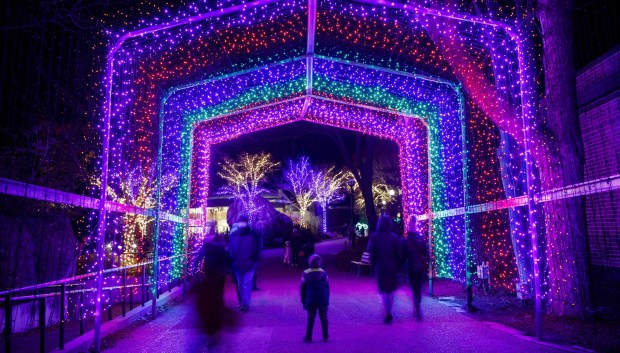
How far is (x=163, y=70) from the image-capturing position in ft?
36.3

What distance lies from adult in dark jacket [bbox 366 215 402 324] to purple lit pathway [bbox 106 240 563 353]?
1.52ft

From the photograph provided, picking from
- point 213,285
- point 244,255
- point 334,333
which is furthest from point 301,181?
point 334,333

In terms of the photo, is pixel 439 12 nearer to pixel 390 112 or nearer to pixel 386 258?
pixel 386 258

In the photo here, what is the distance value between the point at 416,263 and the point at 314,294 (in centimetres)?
248

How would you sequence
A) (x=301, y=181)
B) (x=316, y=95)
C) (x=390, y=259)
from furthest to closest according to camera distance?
(x=301, y=181) < (x=316, y=95) < (x=390, y=259)

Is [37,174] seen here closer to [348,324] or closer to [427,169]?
[348,324]

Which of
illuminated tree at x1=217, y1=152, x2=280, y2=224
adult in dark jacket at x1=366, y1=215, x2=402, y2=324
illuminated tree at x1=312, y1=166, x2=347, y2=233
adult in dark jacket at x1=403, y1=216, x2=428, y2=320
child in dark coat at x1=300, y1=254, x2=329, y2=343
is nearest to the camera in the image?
child in dark coat at x1=300, y1=254, x2=329, y2=343

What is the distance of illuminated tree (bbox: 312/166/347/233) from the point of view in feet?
150

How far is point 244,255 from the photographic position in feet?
32.1

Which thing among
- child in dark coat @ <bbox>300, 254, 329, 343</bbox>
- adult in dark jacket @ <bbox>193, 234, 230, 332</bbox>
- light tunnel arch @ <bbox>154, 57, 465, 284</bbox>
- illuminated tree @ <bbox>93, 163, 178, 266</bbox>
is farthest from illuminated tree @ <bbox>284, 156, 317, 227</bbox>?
child in dark coat @ <bbox>300, 254, 329, 343</bbox>

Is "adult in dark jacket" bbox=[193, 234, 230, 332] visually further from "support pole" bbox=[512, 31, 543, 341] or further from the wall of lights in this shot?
"support pole" bbox=[512, 31, 543, 341]

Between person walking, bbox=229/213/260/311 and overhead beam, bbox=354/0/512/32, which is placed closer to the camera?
overhead beam, bbox=354/0/512/32

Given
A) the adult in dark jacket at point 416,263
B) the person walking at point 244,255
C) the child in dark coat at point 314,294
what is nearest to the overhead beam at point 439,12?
the adult in dark jacket at point 416,263

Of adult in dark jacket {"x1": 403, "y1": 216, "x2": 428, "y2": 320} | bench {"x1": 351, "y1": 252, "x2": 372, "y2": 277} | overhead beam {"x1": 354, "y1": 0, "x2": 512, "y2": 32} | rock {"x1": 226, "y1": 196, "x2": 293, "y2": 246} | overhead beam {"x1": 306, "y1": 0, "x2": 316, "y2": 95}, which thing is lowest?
bench {"x1": 351, "y1": 252, "x2": 372, "y2": 277}
